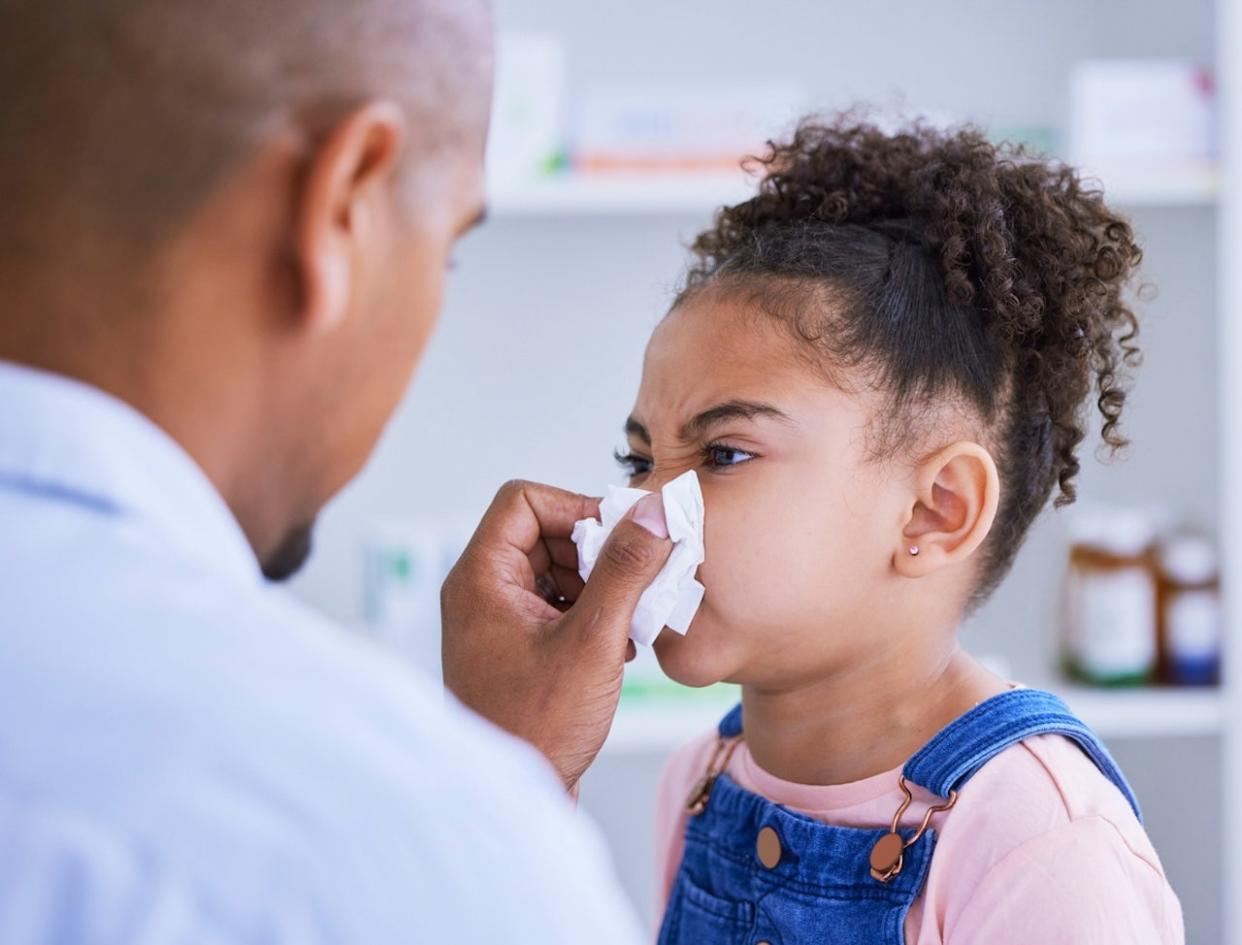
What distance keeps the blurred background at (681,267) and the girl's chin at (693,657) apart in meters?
0.67

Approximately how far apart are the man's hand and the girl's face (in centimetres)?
6

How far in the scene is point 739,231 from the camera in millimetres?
1071

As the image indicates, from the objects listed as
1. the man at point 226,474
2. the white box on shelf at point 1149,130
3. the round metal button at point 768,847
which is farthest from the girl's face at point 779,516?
the white box on shelf at point 1149,130

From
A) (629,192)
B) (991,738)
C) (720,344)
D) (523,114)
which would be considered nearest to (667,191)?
(629,192)

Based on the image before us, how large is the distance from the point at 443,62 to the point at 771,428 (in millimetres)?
425

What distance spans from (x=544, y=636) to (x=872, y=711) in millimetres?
255

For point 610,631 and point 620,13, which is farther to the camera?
point 620,13

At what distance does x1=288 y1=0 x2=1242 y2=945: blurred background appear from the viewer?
1632 millimetres

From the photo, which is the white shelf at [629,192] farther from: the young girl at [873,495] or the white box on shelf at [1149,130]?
the young girl at [873,495]

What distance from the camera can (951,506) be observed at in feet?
3.10

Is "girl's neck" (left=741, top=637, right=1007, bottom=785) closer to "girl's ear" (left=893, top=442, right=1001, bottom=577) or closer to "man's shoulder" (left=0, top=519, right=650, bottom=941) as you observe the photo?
"girl's ear" (left=893, top=442, right=1001, bottom=577)

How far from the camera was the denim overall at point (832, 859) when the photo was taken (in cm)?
85

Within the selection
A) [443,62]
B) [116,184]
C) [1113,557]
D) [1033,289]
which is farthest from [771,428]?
[1113,557]

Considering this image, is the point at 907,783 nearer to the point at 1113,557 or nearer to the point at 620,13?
the point at 1113,557
